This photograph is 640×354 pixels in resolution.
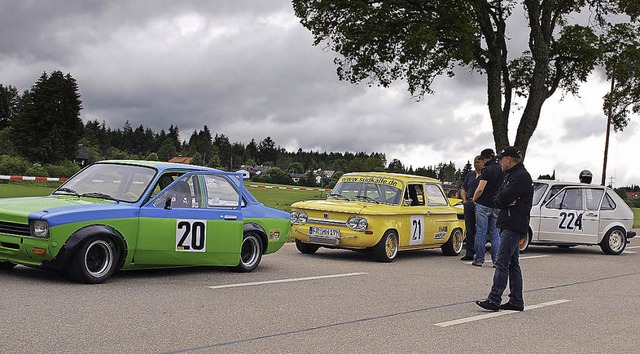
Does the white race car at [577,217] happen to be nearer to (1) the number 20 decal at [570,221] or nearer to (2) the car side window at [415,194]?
(1) the number 20 decal at [570,221]

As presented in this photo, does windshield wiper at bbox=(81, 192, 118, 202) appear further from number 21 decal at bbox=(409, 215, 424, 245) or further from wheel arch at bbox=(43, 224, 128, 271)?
number 21 decal at bbox=(409, 215, 424, 245)

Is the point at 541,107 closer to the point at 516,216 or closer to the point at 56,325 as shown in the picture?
the point at 516,216

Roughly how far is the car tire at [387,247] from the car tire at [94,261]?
5.47 meters

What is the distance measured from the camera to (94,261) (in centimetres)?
898

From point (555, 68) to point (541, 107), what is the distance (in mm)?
3112

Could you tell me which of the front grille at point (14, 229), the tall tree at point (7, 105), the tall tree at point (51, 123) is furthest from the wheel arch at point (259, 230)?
the tall tree at point (7, 105)

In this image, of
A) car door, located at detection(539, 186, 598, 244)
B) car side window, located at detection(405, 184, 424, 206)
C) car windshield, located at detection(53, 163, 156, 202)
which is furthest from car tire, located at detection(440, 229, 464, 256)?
car windshield, located at detection(53, 163, 156, 202)

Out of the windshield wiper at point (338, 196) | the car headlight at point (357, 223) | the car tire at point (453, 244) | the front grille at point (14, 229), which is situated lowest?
the car tire at point (453, 244)

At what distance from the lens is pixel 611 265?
616 inches

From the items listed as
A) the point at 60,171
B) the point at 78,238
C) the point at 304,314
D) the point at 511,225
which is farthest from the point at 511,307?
the point at 60,171

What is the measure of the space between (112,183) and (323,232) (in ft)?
15.2

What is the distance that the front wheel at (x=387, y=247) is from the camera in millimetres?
13492

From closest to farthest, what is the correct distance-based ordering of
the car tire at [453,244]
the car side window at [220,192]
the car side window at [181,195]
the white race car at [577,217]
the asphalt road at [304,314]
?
1. the asphalt road at [304,314]
2. the car side window at [181,195]
3. the car side window at [220,192]
4. the car tire at [453,244]
5. the white race car at [577,217]

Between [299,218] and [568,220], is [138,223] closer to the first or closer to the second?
[299,218]
